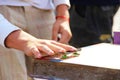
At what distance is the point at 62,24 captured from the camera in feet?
5.16

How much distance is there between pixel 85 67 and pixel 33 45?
0.70 feet

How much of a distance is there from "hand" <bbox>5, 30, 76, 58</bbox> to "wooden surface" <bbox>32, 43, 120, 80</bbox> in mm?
34

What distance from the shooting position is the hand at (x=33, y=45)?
1.16m

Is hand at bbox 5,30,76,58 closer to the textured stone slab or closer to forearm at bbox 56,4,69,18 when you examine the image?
the textured stone slab

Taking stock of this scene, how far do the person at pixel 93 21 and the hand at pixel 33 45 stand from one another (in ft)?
3.63

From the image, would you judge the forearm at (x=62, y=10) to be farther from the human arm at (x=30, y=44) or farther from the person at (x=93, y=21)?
the person at (x=93, y=21)

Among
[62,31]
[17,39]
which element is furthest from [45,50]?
[62,31]

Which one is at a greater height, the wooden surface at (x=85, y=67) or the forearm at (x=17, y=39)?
the forearm at (x=17, y=39)

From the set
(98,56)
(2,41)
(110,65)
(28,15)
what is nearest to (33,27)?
(28,15)

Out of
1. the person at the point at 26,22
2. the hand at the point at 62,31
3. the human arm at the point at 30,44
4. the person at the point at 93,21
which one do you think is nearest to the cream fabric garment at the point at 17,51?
the person at the point at 26,22

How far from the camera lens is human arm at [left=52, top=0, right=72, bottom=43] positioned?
5.01 feet

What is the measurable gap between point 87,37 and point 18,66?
86 cm

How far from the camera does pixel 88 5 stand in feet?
7.59

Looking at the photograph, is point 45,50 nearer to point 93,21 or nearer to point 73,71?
point 73,71
